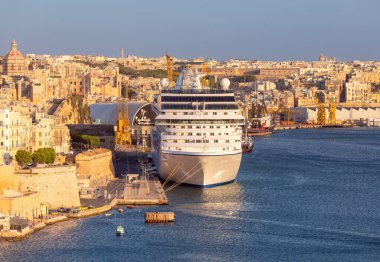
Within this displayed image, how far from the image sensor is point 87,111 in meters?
58.2

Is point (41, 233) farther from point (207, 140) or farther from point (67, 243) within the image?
point (207, 140)

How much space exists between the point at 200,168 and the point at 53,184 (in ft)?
20.4

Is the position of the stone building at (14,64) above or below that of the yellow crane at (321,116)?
above

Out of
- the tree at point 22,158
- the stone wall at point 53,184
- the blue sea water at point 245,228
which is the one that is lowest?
the blue sea water at point 245,228

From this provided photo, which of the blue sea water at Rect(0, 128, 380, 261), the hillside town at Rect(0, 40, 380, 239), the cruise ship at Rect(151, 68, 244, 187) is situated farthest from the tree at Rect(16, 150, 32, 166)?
the cruise ship at Rect(151, 68, 244, 187)

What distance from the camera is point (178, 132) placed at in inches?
1437

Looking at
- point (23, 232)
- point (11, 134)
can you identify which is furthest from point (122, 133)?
point (23, 232)

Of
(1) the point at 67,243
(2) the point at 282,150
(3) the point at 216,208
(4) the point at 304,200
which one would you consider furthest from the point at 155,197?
(2) the point at 282,150

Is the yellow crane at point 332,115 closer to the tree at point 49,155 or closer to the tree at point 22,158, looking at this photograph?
the tree at point 49,155

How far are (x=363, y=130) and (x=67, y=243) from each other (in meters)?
60.2

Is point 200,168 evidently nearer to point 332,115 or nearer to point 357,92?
point 332,115

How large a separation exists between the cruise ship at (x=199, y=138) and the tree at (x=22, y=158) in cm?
449

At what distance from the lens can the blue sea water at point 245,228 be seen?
25562mm

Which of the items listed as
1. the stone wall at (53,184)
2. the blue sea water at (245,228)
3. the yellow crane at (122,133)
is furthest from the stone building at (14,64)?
the stone wall at (53,184)
